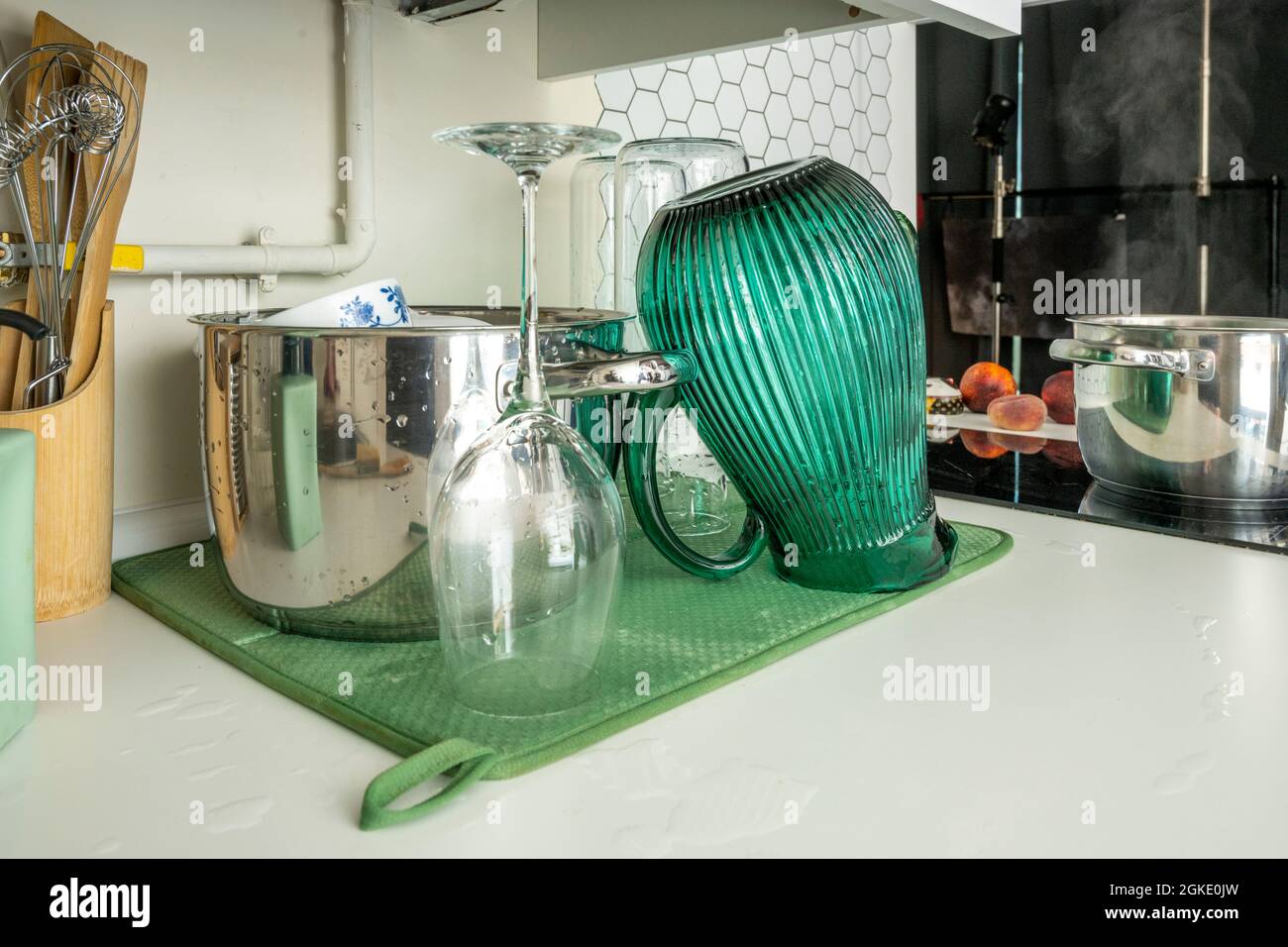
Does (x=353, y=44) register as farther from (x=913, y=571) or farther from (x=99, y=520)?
(x=913, y=571)

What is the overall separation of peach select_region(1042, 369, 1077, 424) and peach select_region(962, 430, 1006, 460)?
6.1 inches

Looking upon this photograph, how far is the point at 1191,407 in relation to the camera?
982 millimetres

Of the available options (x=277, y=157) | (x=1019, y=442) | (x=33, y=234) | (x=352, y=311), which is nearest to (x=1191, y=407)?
(x=1019, y=442)

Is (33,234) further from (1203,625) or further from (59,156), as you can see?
(1203,625)

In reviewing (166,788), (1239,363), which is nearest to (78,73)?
(166,788)

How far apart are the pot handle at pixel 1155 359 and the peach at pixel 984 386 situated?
0.56 metres

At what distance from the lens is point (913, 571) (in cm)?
80

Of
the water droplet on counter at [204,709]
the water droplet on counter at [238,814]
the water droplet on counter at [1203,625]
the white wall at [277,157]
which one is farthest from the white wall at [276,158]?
the water droplet on counter at [1203,625]

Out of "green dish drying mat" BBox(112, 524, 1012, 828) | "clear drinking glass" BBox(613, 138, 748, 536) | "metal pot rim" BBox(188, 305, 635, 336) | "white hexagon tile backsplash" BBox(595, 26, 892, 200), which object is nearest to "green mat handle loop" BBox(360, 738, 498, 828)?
"green dish drying mat" BBox(112, 524, 1012, 828)

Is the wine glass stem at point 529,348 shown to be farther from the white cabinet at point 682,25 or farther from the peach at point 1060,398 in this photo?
the peach at point 1060,398

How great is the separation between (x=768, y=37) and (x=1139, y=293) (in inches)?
49.4

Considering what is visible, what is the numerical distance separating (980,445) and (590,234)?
561mm

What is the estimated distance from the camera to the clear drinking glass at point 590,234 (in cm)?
116

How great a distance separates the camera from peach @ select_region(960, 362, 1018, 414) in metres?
1.60
